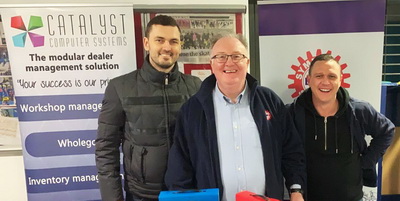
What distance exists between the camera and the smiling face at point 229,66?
1455 mm

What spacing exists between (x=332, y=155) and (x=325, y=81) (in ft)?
1.37

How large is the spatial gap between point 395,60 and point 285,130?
221 centimetres

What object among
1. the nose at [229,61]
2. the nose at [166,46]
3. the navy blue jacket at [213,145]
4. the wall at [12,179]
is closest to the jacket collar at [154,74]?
the nose at [166,46]

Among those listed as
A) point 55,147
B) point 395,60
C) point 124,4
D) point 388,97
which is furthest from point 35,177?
point 395,60

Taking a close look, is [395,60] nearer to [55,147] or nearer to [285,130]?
[285,130]

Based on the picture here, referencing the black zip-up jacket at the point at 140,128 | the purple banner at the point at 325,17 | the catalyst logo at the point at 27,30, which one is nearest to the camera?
the black zip-up jacket at the point at 140,128

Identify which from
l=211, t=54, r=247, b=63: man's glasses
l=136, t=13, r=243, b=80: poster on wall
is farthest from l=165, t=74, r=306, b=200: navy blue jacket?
l=136, t=13, r=243, b=80: poster on wall

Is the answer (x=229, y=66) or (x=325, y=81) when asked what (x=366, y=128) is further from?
(x=229, y=66)

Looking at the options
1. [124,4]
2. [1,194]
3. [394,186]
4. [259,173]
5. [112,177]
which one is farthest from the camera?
[394,186]

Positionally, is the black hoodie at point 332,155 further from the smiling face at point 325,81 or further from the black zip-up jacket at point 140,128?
the black zip-up jacket at point 140,128

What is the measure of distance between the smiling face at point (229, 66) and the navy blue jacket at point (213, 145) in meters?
0.08

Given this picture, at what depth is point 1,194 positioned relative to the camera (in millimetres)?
2371

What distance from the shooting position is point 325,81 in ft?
5.75

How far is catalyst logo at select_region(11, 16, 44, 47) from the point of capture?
2041 millimetres
